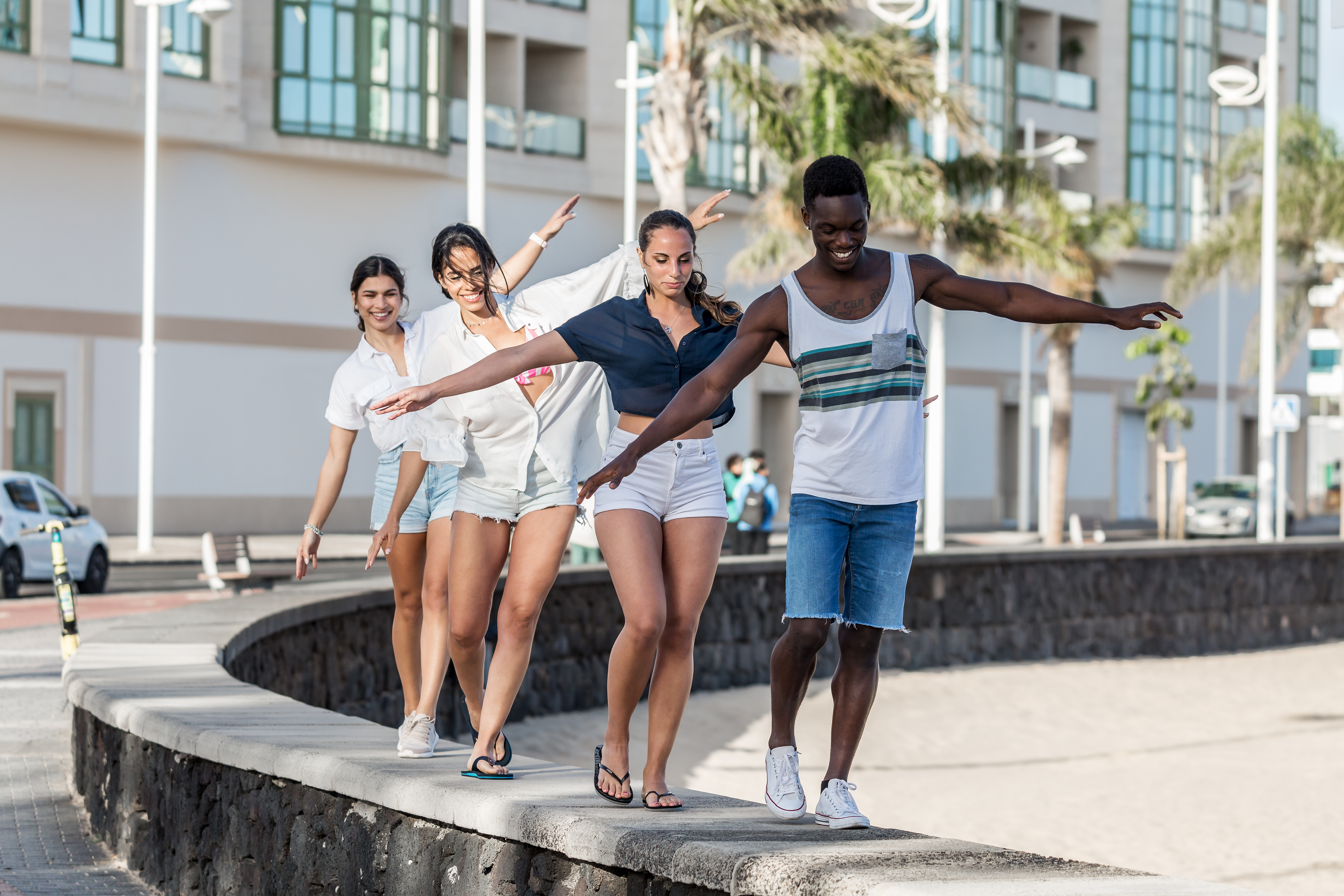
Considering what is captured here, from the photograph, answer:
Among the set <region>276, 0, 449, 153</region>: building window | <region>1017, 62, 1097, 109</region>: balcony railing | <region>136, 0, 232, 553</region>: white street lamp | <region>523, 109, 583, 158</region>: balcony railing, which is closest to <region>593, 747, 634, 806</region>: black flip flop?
<region>136, 0, 232, 553</region>: white street lamp

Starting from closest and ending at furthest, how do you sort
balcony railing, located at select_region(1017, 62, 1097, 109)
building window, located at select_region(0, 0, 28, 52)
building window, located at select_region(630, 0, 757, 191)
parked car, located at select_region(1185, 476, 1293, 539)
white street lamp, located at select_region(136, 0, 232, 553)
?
white street lamp, located at select_region(136, 0, 232, 553) < building window, located at select_region(0, 0, 28, 52) < building window, located at select_region(630, 0, 757, 191) < parked car, located at select_region(1185, 476, 1293, 539) < balcony railing, located at select_region(1017, 62, 1097, 109)

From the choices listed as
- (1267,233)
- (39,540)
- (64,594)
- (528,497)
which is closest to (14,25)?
(39,540)

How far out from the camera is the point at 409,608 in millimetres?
6891

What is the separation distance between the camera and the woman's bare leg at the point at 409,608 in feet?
22.0

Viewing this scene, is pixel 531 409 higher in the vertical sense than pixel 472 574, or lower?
higher

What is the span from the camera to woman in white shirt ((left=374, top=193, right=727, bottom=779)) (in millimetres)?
5535

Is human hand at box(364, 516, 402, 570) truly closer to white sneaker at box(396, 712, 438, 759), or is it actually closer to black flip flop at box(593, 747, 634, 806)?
white sneaker at box(396, 712, 438, 759)

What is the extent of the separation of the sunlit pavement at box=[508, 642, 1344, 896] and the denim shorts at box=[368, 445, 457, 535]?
3.14 m

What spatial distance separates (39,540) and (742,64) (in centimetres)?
1132

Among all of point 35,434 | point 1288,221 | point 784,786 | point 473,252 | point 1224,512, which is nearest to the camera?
point 784,786

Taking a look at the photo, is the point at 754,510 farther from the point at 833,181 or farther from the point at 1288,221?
the point at 1288,221

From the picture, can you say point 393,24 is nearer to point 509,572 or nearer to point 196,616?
point 196,616

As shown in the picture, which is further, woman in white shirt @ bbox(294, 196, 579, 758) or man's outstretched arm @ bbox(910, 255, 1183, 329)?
woman in white shirt @ bbox(294, 196, 579, 758)

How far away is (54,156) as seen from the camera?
31.9 meters
